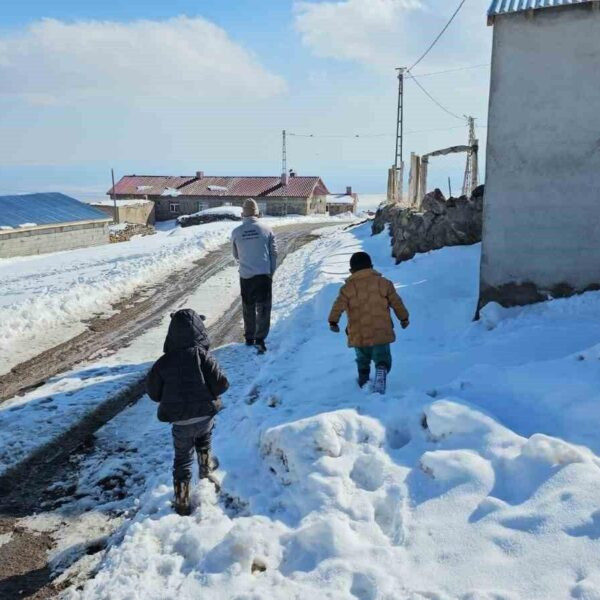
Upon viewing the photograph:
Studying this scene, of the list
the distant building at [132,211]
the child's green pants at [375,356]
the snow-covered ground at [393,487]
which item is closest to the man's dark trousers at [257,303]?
the snow-covered ground at [393,487]

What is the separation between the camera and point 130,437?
621 cm

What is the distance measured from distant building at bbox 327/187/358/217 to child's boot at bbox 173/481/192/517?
199ft

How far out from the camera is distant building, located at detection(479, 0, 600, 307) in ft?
25.2

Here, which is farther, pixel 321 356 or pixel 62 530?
pixel 321 356

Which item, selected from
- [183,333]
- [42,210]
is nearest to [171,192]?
[42,210]

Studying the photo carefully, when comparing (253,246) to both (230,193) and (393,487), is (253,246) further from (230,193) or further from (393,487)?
(230,193)

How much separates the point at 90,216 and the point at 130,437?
32978 mm

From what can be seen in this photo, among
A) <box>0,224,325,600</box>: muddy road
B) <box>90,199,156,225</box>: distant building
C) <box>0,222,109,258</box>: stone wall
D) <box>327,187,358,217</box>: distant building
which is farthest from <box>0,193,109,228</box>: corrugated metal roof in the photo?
<box>327,187,358,217</box>: distant building

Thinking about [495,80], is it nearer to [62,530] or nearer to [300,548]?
[300,548]

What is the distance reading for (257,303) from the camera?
29.0 feet

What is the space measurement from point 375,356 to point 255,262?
3198 millimetres

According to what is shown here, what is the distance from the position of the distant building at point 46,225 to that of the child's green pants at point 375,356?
28769 millimetres

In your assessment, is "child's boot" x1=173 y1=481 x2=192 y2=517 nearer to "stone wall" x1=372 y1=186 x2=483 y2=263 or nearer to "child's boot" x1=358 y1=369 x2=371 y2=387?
"child's boot" x1=358 y1=369 x2=371 y2=387

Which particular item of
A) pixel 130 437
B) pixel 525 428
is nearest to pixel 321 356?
pixel 130 437
